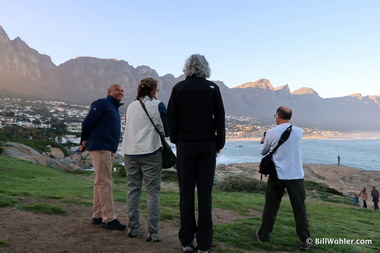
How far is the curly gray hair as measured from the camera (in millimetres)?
3625

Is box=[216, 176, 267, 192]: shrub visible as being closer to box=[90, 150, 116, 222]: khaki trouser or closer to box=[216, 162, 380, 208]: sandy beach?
box=[90, 150, 116, 222]: khaki trouser

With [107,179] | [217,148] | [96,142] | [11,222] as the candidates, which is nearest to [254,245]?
[217,148]

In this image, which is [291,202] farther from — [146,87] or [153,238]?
[146,87]

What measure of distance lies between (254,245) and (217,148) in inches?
67.3

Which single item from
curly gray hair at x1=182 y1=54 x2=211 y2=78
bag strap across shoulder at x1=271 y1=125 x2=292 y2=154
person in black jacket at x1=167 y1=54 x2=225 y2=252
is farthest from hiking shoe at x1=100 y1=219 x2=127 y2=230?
bag strap across shoulder at x1=271 y1=125 x2=292 y2=154

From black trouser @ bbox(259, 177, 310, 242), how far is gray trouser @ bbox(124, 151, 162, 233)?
1.65 m

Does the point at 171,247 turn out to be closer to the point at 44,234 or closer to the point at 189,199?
the point at 189,199

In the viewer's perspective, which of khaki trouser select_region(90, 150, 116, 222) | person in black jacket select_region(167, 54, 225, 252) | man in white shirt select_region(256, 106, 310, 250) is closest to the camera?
person in black jacket select_region(167, 54, 225, 252)

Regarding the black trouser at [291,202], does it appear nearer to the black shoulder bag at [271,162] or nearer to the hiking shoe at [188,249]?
the black shoulder bag at [271,162]

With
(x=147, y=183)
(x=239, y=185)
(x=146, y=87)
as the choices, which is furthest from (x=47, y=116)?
(x=147, y=183)

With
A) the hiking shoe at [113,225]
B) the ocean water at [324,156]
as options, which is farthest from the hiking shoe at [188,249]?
the ocean water at [324,156]

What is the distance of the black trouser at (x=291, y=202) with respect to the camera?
4.16 m

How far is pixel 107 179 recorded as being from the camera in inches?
176

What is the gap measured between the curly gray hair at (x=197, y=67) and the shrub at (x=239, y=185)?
14491 mm
